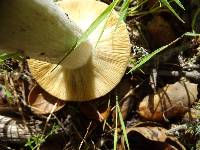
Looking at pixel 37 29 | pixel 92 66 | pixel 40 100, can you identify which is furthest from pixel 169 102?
pixel 37 29

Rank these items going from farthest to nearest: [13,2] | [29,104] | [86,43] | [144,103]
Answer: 1. [29,104]
2. [144,103]
3. [86,43]
4. [13,2]

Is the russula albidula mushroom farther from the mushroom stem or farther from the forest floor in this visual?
the forest floor

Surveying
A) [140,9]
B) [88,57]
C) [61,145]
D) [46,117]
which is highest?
[140,9]

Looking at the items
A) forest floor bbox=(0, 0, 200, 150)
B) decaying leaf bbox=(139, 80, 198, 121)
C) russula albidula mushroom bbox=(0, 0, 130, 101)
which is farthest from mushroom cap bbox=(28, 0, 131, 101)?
decaying leaf bbox=(139, 80, 198, 121)

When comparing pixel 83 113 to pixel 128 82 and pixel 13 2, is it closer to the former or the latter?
pixel 128 82

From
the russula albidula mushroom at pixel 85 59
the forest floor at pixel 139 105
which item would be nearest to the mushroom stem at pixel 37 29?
the russula albidula mushroom at pixel 85 59

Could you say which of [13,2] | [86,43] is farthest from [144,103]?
[13,2]

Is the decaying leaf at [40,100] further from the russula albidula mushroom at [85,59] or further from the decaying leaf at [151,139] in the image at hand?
the decaying leaf at [151,139]
